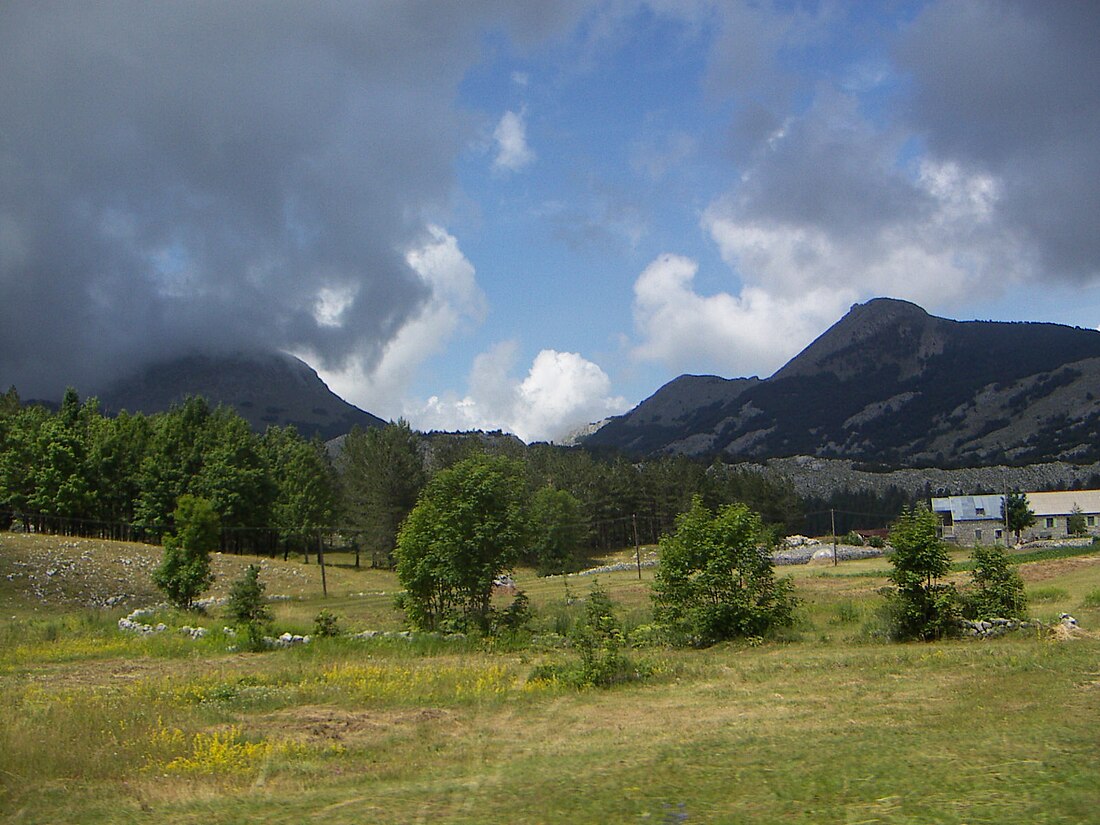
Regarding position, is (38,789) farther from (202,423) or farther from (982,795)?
(202,423)

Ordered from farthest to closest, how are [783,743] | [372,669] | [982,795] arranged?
[372,669], [783,743], [982,795]

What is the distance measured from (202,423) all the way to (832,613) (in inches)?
3227

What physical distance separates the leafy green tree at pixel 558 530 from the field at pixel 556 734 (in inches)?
2524

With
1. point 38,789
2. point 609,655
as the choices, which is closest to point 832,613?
point 609,655

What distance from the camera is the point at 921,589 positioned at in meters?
24.2

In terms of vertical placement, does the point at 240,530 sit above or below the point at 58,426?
below

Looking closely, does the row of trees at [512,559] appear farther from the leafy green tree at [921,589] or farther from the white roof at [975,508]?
the white roof at [975,508]

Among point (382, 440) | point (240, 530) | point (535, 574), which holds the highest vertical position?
point (382, 440)

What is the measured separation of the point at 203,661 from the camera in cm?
2623

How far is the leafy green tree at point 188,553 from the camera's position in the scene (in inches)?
1591

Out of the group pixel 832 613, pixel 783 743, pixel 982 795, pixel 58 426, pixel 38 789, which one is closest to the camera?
pixel 982 795

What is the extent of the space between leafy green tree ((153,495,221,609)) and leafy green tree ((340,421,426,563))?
136 ft

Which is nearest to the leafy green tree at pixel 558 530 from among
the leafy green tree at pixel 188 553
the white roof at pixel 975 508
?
the white roof at pixel 975 508

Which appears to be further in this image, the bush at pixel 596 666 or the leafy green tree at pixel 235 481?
the leafy green tree at pixel 235 481
